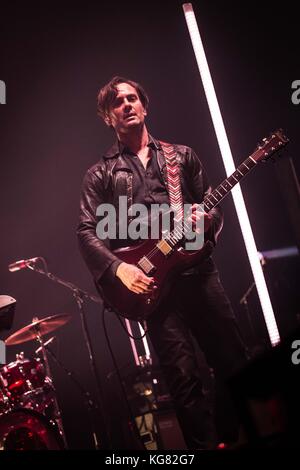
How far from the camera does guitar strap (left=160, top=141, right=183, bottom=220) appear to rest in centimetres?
312

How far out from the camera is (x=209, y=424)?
2787mm

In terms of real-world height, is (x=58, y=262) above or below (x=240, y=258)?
above

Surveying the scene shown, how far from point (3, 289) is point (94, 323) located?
969mm

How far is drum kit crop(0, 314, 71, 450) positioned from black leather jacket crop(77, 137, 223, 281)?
124 centimetres

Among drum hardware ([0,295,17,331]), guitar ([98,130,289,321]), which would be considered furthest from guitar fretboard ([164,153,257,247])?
drum hardware ([0,295,17,331])

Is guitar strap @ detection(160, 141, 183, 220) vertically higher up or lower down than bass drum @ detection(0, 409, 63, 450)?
higher up

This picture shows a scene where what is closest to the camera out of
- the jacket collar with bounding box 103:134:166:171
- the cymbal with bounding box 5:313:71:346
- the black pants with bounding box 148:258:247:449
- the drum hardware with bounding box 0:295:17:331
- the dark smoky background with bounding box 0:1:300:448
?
the black pants with bounding box 148:258:247:449

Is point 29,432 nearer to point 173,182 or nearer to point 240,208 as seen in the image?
point 173,182

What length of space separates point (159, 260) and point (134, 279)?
0.19 meters

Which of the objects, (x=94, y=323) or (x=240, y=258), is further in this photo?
(x=94, y=323)

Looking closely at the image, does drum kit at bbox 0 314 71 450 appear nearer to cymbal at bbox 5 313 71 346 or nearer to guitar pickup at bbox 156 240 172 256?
cymbal at bbox 5 313 71 346
